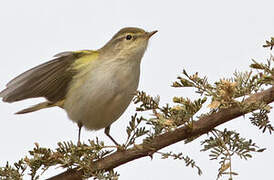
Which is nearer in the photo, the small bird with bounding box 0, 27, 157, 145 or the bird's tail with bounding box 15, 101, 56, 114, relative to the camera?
the small bird with bounding box 0, 27, 157, 145

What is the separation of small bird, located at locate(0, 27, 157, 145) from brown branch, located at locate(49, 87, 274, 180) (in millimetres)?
1252

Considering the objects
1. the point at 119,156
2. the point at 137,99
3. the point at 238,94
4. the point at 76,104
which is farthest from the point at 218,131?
the point at 76,104

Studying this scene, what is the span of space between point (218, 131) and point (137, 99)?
0.46 m

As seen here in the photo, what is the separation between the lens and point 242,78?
212 cm

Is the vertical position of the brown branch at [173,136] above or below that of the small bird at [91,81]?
below

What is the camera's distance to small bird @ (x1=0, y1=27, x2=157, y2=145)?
3760 millimetres

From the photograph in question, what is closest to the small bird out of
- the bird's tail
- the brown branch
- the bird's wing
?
the bird's wing

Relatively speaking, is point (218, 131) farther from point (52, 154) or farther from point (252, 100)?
point (52, 154)

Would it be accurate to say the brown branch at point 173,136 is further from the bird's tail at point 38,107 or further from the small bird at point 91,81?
the bird's tail at point 38,107

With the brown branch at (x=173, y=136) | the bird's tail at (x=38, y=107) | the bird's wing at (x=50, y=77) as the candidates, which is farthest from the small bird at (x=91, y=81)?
the brown branch at (x=173, y=136)

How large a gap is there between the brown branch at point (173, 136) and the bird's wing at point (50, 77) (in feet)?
5.20

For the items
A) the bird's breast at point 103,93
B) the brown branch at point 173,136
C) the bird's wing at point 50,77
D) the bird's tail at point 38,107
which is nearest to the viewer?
the brown branch at point 173,136

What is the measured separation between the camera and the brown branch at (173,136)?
2.06 metres

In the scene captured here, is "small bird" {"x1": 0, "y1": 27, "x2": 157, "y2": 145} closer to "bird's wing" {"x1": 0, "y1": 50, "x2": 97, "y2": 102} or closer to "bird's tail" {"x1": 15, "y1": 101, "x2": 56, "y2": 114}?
"bird's wing" {"x1": 0, "y1": 50, "x2": 97, "y2": 102}
